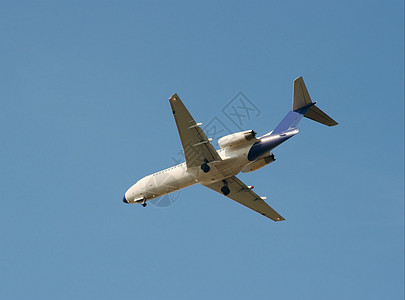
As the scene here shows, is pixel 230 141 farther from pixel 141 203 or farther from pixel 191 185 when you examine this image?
pixel 141 203

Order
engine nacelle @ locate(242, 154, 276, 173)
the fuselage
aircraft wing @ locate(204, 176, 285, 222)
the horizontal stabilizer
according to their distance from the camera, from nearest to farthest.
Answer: the fuselage → the horizontal stabilizer → engine nacelle @ locate(242, 154, 276, 173) → aircraft wing @ locate(204, 176, 285, 222)

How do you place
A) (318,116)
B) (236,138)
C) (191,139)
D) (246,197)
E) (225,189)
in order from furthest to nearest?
(246,197) → (225,189) → (318,116) → (236,138) → (191,139)

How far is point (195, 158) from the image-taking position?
158 ft

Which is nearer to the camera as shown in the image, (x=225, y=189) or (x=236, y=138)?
(x=236, y=138)

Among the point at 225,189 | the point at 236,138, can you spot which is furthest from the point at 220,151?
the point at 225,189

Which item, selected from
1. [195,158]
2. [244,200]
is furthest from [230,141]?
[244,200]

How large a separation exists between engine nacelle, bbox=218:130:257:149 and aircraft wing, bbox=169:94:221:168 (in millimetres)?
1050

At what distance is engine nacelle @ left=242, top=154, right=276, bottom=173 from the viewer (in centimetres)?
4989

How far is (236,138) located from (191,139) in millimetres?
3487

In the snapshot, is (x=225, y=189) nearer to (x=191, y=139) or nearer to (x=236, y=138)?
(x=236, y=138)

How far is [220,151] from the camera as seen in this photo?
48844 mm

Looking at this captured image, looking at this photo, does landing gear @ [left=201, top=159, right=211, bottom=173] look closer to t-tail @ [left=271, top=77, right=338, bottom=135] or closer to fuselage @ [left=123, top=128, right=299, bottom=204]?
fuselage @ [left=123, top=128, right=299, bottom=204]

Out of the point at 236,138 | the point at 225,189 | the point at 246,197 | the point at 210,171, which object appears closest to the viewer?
the point at 236,138

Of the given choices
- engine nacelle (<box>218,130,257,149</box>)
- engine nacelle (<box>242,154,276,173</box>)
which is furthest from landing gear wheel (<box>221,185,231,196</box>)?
engine nacelle (<box>218,130,257,149</box>)
